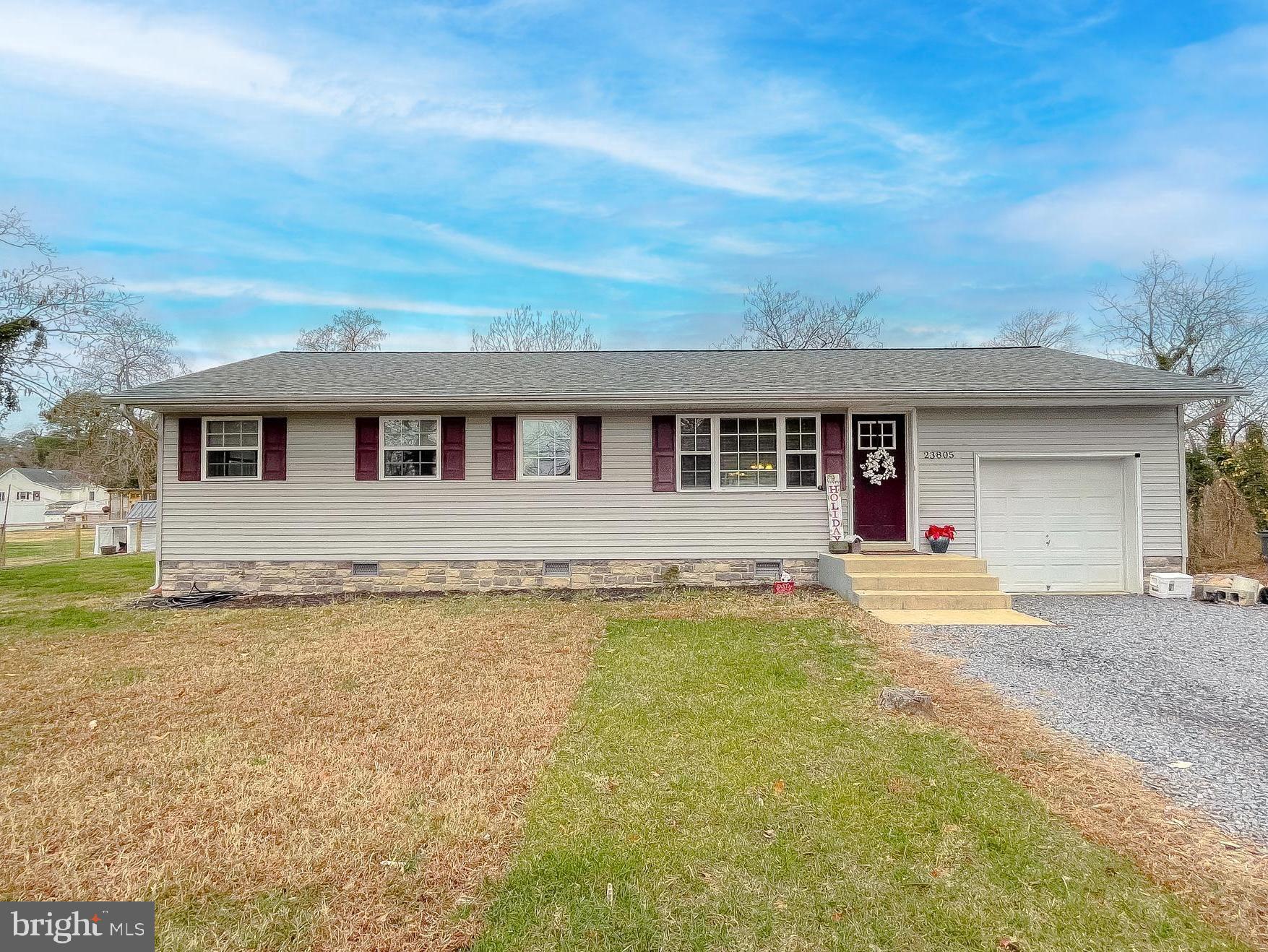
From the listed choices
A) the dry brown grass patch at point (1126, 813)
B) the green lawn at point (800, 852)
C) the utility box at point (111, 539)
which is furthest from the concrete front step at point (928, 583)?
the utility box at point (111, 539)

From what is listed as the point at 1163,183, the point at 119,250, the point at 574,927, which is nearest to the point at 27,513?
the point at 119,250

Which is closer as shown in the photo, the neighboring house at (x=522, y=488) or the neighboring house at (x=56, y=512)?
the neighboring house at (x=522, y=488)

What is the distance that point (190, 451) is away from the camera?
898cm

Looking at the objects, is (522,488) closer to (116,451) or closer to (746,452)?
(746,452)

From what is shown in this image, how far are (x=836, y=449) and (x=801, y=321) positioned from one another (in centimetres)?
1556

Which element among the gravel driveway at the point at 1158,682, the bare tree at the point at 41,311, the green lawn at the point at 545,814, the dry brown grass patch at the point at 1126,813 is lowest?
the gravel driveway at the point at 1158,682

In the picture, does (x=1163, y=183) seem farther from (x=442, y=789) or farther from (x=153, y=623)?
(x=153, y=623)

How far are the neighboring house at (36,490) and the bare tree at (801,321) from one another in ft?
144

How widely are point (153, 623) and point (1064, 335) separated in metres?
27.5

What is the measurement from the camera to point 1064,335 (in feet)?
72.1

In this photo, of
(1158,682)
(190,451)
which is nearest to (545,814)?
(1158,682)

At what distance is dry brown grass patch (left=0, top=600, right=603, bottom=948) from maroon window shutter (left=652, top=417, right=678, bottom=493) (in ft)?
11.5

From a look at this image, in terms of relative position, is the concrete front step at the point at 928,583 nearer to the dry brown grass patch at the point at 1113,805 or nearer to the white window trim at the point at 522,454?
the dry brown grass patch at the point at 1113,805

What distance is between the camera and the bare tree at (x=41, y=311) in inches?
420
